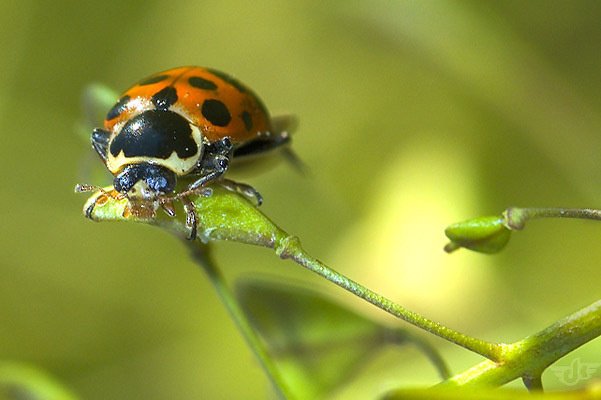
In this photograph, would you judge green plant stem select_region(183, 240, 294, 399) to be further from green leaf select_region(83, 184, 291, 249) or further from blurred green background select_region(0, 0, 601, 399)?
blurred green background select_region(0, 0, 601, 399)

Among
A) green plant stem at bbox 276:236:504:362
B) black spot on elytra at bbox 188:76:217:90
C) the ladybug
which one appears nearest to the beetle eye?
the ladybug

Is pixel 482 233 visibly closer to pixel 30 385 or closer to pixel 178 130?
pixel 178 130

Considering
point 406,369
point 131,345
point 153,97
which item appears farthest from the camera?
point 131,345

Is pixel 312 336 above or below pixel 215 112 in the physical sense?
below

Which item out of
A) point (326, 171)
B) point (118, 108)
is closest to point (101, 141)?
point (118, 108)

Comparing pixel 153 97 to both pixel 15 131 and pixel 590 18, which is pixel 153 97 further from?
pixel 590 18

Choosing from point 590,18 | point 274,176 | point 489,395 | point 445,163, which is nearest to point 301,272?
point 274,176

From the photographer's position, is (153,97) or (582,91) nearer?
(153,97)

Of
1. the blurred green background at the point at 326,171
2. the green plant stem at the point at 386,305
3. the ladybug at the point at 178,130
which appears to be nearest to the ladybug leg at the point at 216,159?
the ladybug at the point at 178,130
